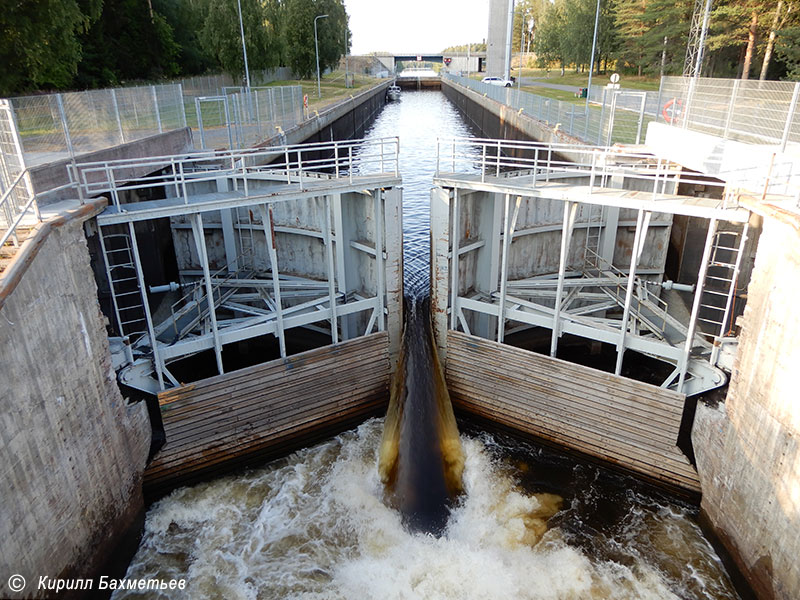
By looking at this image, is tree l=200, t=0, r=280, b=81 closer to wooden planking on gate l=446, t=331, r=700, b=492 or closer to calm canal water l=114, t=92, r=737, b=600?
wooden planking on gate l=446, t=331, r=700, b=492

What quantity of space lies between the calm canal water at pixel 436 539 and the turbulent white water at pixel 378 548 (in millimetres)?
20

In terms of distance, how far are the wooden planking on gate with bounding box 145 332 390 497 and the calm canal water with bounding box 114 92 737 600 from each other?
0.44 metres

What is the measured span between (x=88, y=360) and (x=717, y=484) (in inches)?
417

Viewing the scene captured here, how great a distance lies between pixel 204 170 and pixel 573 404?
11.5 m

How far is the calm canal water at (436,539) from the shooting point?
8.97 meters

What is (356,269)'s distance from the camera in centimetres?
1422

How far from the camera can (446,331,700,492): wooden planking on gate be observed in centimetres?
1045

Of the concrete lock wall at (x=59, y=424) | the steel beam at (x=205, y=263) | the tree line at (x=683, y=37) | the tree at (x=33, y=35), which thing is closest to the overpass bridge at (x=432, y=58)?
the tree line at (x=683, y=37)

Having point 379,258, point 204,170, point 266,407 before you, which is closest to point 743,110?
point 379,258

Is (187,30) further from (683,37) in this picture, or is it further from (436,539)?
(436,539)

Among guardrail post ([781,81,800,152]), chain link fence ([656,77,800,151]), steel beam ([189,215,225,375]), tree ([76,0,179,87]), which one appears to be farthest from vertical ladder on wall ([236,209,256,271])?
tree ([76,0,179,87])

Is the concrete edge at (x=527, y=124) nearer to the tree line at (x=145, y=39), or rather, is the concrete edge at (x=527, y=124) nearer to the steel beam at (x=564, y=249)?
the steel beam at (x=564, y=249)

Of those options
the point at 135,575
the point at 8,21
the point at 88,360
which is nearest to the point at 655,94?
the point at 88,360

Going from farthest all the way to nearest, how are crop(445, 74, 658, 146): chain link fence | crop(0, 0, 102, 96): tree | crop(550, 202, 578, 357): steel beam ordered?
1. crop(0, 0, 102, 96): tree
2. crop(445, 74, 658, 146): chain link fence
3. crop(550, 202, 578, 357): steel beam
